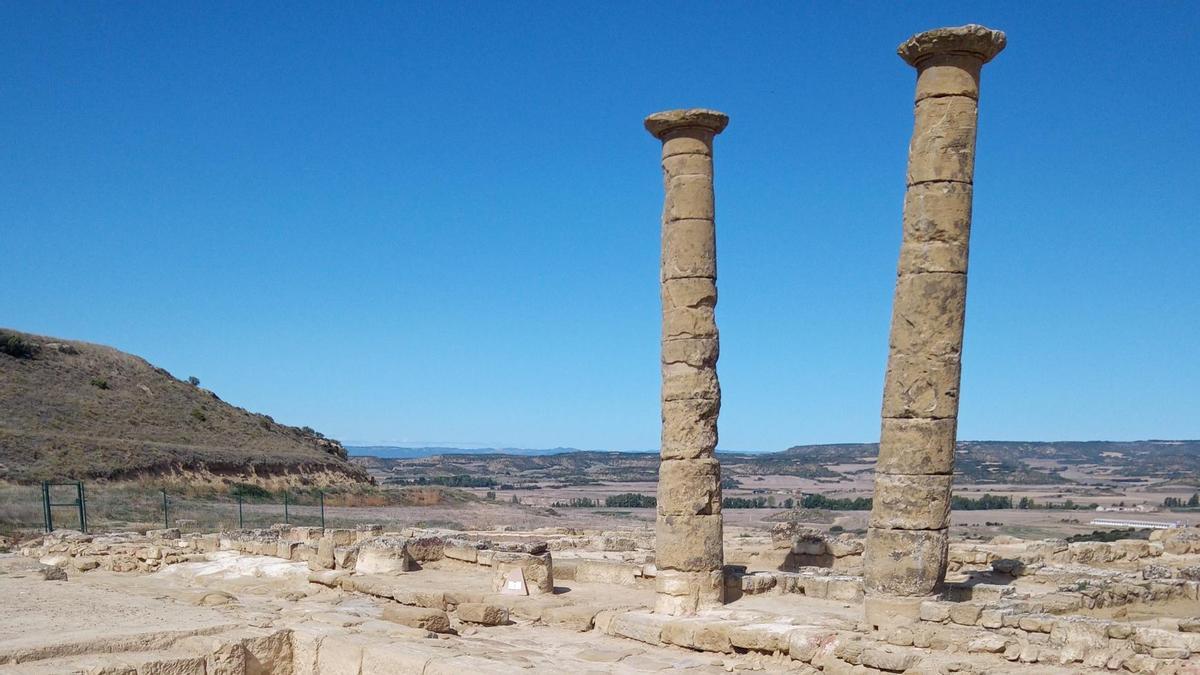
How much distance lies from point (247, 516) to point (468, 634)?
1902 centimetres

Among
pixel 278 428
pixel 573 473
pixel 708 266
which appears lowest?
pixel 573 473

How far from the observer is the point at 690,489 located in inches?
491

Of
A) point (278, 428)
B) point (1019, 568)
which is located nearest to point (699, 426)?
point (1019, 568)

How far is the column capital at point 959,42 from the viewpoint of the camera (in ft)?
34.0

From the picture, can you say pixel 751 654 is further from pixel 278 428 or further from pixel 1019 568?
pixel 278 428

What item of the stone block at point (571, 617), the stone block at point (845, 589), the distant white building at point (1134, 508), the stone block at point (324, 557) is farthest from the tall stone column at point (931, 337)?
the distant white building at point (1134, 508)

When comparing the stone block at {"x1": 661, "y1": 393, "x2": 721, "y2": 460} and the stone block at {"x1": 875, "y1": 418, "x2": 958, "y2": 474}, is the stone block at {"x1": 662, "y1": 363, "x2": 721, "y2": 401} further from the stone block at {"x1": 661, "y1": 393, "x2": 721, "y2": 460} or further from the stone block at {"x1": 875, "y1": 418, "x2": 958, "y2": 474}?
the stone block at {"x1": 875, "y1": 418, "x2": 958, "y2": 474}

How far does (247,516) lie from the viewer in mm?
28156

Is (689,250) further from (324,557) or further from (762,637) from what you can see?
(324,557)

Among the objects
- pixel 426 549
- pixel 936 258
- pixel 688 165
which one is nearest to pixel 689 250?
pixel 688 165

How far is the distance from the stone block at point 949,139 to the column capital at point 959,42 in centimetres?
47

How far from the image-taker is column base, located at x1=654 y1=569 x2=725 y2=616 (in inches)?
476

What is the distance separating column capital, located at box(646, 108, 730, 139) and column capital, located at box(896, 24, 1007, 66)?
9.41 feet

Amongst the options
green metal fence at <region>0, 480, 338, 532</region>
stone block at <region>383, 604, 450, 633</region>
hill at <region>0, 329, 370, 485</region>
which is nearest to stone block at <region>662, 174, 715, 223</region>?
stone block at <region>383, 604, 450, 633</region>
